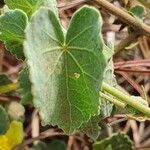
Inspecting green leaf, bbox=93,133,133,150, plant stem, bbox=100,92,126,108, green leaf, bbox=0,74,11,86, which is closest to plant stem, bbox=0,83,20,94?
green leaf, bbox=0,74,11,86

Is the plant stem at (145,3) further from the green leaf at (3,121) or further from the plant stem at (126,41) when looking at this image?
the green leaf at (3,121)

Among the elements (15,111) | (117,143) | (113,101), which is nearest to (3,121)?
→ (15,111)

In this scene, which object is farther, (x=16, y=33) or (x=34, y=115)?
(x=34, y=115)

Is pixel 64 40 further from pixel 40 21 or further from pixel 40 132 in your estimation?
pixel 40 132

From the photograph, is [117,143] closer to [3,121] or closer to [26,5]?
[3,121]

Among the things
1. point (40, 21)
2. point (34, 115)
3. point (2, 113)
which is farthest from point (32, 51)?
point (34, 115)

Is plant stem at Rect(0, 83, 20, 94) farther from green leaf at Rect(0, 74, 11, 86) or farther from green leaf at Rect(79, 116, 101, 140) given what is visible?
green leaf at Rect(79, 116, 101, 140)

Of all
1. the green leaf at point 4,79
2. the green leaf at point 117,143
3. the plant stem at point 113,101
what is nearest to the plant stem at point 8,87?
the green leaf at point 4,79
